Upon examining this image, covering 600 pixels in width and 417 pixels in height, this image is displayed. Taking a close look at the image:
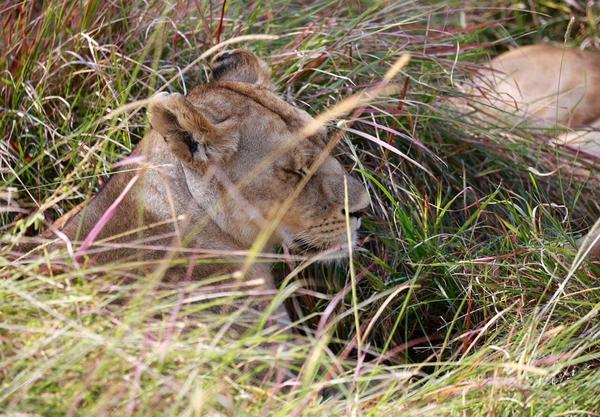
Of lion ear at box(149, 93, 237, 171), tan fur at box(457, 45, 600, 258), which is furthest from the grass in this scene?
tan fur at box(457, 45, 600, 258)

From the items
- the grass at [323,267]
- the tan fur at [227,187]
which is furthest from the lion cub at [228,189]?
the grass at [323,267]

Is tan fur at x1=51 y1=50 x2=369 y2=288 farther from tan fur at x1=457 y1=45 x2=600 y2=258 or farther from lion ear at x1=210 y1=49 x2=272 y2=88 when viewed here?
tan fur at x1=457 y1=45 x2=600 y2=258

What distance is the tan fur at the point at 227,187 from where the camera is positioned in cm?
337

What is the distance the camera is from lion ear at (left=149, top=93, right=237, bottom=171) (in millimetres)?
3127

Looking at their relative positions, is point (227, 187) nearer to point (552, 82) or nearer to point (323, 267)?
point (323, 267)

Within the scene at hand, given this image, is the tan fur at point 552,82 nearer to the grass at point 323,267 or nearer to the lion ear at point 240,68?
the grass at point 323,267

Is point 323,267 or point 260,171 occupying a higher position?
point 260,171

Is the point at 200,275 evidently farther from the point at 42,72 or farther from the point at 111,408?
the point at 42,72

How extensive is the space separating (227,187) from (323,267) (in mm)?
945

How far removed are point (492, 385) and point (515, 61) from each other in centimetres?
320

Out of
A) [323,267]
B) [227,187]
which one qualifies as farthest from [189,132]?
[323,267]

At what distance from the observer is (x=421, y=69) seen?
4773mm

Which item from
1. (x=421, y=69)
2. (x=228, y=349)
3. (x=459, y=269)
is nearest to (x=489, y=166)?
(x=421, y=69)

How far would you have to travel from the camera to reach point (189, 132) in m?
3.28
